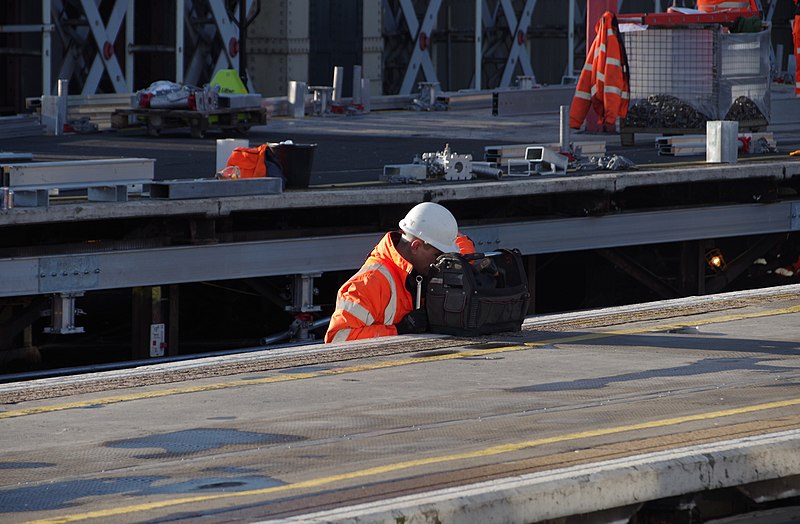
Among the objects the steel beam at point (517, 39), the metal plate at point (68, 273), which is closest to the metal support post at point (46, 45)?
A: the steel beam at point (517, 39)

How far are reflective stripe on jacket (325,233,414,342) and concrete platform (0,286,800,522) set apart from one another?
0.25 metres

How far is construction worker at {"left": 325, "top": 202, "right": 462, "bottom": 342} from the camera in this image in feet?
30.8

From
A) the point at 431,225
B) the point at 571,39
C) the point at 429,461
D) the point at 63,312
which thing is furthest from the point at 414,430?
the point at 571,39

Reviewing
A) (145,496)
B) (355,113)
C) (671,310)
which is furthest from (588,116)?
(145,496)

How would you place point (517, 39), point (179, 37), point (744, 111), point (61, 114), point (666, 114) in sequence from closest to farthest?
point (666, 114), point (744, 111), point (61, 114), point (179, 37), point (517, 39)

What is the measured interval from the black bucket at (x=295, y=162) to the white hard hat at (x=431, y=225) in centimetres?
467

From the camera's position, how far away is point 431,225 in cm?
977

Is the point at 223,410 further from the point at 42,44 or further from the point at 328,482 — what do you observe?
the point at 42,44

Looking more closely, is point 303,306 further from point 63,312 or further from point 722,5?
point 722,5

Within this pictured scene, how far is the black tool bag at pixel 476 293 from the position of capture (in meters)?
9.30

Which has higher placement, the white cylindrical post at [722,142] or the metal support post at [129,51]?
the metal support post at [129,51]

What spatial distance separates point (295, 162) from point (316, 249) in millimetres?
1102

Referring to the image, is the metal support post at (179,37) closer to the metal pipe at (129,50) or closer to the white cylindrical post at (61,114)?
the metal pipe at (129,50)

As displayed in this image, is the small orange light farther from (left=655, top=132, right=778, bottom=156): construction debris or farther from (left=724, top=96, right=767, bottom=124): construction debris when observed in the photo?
(left=724, top=96, right=767, bottom=124): construction debris
